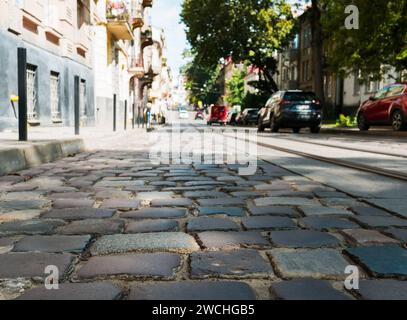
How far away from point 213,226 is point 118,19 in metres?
26.0

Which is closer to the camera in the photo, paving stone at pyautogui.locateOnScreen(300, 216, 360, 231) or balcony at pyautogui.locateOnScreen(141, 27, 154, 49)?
paving stone at pyautogui.locateOnScreen(300, 216, 360, 231)

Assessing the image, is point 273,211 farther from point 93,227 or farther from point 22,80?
point 22,80

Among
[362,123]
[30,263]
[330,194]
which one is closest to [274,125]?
[362,123]

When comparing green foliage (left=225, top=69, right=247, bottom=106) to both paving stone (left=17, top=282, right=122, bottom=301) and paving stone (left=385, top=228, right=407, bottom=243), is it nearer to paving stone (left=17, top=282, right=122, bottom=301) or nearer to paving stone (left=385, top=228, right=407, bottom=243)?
paving stone (left=385, top=228, right=407, bottom=243)

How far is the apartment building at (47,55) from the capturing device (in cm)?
1255

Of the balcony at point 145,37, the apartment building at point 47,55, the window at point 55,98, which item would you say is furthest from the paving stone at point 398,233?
the balcony at point 145,37

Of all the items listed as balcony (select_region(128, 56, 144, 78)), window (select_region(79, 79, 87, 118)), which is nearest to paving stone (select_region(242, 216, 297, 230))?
window (select_region(79, 79, 87, 118))

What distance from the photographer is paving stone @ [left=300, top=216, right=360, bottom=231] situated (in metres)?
2.75

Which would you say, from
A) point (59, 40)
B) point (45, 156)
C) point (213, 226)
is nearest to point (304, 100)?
point (59, 40)

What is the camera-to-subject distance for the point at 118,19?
26.8 m

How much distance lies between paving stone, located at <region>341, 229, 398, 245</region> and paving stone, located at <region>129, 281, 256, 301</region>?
929mm

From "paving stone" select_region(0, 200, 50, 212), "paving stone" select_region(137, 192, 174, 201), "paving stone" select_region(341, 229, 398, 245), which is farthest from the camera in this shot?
"paving stone" select_region(137, 192, 174, 201)

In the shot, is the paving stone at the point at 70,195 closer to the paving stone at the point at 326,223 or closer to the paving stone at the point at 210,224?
the paving stone at the point at 210,224
